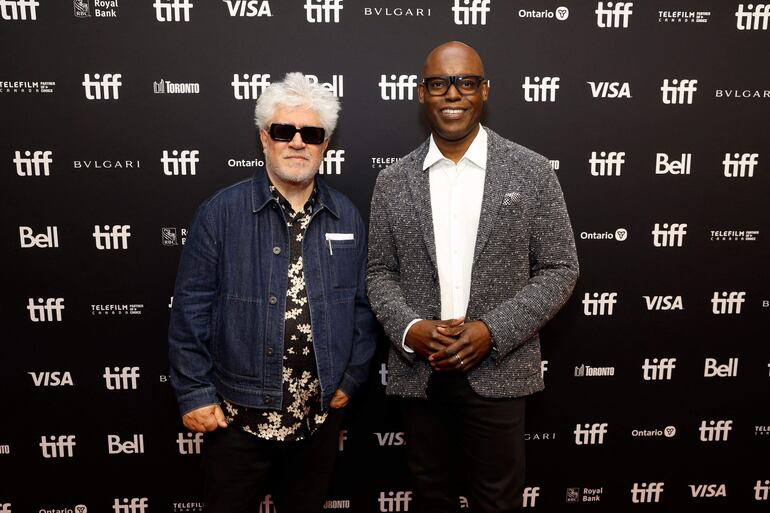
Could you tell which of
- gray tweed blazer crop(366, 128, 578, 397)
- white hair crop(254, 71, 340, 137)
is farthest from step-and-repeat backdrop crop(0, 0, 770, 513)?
gray tweed blazer crop(366, 128, 578, 397)

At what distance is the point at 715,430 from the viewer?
2.59 meters

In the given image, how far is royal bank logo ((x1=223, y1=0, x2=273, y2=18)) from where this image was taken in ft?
7.29

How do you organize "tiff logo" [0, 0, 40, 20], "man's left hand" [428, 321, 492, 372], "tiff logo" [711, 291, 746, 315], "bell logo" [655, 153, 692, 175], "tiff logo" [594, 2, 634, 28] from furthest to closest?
"tiff logo" [711, 291, 746, 315]
"bell logo" [655, 153, 692, 175]
"tiff logo" [594, 2, 634, 28]
"tiff logo" [0, 0, 40, 20]
"man's left hand" [428, 321, 492, 372]

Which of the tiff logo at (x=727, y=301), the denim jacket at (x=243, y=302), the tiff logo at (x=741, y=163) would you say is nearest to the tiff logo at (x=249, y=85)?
the denim jacket at (x=243, y=302)

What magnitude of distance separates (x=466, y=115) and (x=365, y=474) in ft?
5.60

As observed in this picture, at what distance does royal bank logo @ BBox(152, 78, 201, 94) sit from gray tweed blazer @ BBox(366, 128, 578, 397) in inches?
39.5

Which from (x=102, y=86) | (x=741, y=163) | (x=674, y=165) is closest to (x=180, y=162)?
(x=102, y=86)

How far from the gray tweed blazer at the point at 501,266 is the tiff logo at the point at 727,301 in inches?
43.8

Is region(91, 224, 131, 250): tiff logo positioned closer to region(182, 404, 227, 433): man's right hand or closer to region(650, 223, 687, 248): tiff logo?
region(182, 404, 227, 433): man's right hand

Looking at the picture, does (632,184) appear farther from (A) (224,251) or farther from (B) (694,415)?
(A) (224,251)

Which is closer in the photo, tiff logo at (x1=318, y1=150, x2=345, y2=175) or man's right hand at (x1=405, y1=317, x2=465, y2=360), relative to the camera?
man's right hand at (x1=405, y1=317, x2=465, y2=360)

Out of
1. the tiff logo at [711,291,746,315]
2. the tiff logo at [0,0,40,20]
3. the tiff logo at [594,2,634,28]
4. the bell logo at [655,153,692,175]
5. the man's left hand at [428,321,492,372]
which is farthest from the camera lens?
the tiff logo at [711,291,746,315]

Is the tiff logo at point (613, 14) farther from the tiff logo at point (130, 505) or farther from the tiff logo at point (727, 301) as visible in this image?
the tiff logo at point (130, 505)

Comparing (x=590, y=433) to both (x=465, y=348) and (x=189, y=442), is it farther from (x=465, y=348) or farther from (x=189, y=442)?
(x=189, y=442)
